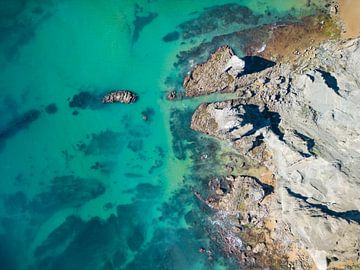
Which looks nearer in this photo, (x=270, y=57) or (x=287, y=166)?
(x=287, y=166)

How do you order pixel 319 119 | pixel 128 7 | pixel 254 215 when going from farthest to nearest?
1. pixel 128 7
2. pixel 254 215
3. pixel 319 119

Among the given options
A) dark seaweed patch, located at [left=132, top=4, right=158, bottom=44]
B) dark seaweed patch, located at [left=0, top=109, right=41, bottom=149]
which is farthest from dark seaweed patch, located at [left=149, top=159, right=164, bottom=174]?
dark seaweed patch, located at [left=132, top=4, right=158, bottom=44]

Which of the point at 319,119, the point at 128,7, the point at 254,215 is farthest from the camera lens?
the point at 128,7

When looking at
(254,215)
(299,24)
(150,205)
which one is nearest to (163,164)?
(150,205)

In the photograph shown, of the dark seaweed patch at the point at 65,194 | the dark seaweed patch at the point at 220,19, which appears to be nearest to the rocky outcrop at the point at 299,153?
the dark seaweed patch at the point at 220,19

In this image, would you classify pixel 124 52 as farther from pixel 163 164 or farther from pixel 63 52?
pixel 163 164

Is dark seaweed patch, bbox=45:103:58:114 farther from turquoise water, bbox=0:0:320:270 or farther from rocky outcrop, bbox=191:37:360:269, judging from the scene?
rocky outcrop, bbox=191:37:360:269

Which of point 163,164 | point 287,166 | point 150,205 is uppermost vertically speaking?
point 287,166
